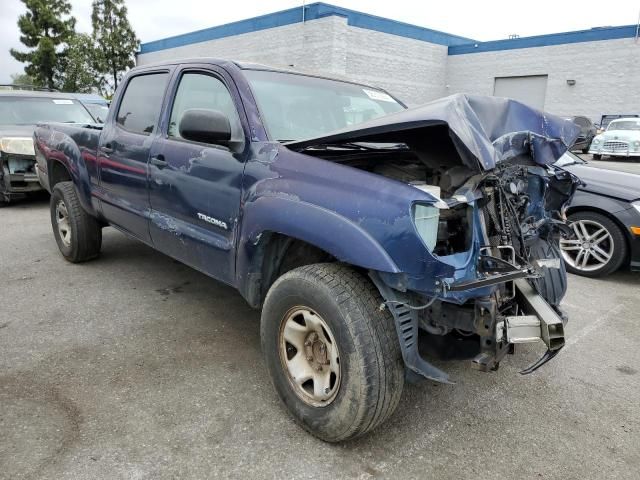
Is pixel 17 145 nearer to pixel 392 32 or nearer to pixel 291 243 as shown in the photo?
pixel 291 243

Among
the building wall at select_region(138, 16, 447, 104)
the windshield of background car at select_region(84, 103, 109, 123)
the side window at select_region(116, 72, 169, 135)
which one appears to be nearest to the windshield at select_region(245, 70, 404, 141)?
the side window at select_region(116, 72, 169, 135)

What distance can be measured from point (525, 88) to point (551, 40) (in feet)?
8.38

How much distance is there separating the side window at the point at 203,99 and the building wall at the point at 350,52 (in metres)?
15.7

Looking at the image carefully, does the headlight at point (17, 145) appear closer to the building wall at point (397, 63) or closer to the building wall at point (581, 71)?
the building wall at point (397, 63)

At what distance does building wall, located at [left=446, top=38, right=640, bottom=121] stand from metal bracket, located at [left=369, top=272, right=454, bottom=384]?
84.7 feet

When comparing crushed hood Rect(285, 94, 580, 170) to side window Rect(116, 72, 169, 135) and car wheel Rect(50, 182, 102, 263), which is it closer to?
side window Rect(116, 72, 169, 135)

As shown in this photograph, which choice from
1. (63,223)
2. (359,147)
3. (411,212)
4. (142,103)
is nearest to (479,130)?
(411,212)

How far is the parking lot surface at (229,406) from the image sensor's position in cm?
232

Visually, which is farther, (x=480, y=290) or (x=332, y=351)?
(x=332, y=351)

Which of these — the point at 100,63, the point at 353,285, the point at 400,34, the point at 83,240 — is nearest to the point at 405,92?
the point at 400,34

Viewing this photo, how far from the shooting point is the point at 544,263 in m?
2.86

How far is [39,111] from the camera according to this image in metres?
8.83

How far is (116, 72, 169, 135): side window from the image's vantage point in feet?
12.3

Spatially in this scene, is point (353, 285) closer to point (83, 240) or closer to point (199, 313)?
point (199, 313)
